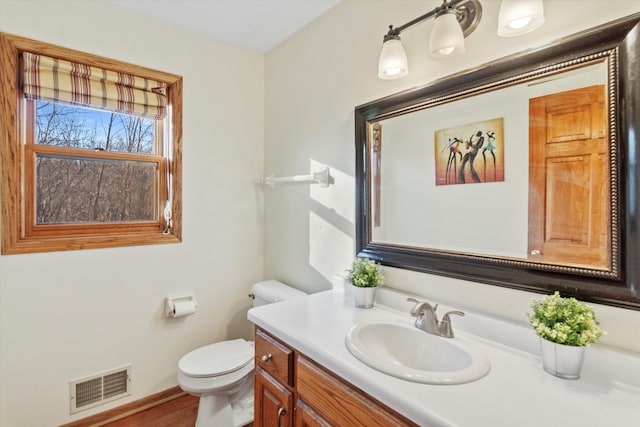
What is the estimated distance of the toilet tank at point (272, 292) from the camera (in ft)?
6.39

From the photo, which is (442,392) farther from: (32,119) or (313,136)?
(32,119)

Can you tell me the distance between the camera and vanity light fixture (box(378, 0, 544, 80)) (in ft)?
3.12

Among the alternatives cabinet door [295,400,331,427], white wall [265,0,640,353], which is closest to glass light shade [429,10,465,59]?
white wall [265,0,640,353]

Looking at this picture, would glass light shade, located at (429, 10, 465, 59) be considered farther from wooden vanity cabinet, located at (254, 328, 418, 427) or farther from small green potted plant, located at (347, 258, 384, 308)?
wooden vanity cabinet, located at (254, 328, 418, 427)

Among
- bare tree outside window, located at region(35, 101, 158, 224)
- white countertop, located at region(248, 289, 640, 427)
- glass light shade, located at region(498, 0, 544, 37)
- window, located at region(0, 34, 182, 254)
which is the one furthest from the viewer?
bare tree outside window, located at region(35, 101, 158, 224)

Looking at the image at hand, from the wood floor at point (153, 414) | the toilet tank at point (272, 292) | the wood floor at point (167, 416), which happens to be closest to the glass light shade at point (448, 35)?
the toilet tank at point (272, 292)

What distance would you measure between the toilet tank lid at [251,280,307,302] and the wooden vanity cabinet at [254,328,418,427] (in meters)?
0.57

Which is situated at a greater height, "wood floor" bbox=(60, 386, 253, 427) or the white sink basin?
the white sink basin

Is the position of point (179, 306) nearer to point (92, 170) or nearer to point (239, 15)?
point (92, 170)

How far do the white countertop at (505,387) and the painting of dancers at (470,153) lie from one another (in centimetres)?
52

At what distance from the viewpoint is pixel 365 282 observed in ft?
4.69

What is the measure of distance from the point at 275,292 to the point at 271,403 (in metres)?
0.78

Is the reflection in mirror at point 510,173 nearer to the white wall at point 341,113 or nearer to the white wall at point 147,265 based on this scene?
the white wall at point 341,113

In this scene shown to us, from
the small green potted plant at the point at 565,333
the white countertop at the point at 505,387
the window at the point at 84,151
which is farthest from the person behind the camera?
the window at the point at 84,151
